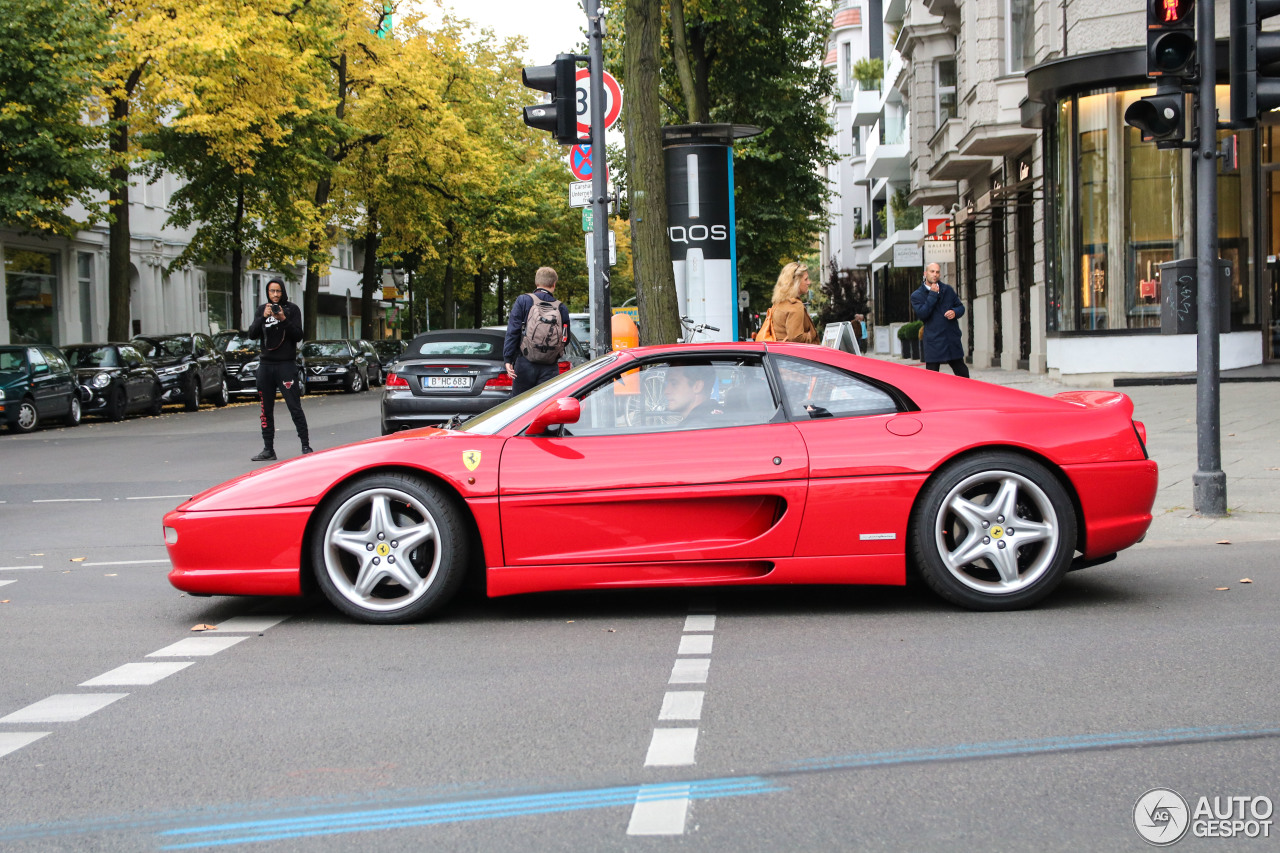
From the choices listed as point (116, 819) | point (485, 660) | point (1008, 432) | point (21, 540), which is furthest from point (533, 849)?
point (21, 540)

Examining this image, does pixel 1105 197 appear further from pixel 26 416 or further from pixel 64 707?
pixel 64 707

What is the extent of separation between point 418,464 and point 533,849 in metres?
2.87

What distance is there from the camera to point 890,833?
3314 millimetres

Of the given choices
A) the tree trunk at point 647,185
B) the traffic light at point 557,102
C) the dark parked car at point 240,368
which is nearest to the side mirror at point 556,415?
the traffic light at point 557,102

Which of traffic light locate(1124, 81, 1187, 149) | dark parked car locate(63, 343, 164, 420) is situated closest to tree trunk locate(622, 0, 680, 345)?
traffic light locate(1124, 81, 1187, 149)

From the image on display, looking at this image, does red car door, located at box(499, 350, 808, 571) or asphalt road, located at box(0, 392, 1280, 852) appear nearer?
asphalt road, located at box(0, 392, 1280, 852)

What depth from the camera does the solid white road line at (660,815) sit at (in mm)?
3354

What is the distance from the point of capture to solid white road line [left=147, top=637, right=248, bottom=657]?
18.3ft

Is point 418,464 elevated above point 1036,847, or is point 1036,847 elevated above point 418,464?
point 418,464

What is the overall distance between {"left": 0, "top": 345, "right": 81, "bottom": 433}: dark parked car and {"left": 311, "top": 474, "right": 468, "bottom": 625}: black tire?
55.8ft

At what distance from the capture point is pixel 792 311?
500 inches

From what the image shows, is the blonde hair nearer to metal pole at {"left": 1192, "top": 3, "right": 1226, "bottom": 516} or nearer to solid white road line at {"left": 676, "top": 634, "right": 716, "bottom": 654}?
metal pole at {"left": 1192, "top": 3, "right": 1226, "bottom": 516}

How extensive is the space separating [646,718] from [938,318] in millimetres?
11341

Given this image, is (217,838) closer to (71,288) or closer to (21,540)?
(21,540)
